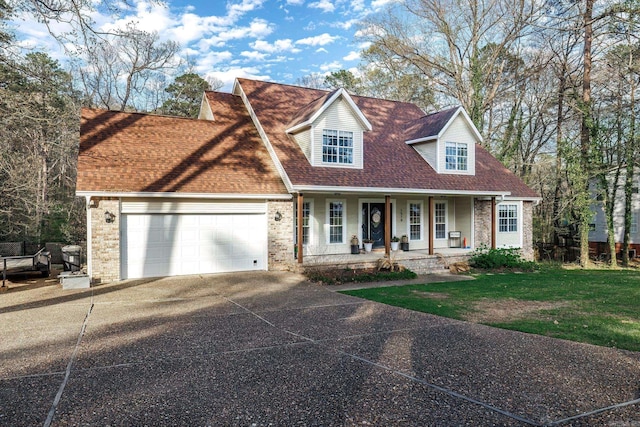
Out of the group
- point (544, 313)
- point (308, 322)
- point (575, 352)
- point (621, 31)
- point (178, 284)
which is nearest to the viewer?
point (575, 352)

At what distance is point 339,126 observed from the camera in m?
15.1

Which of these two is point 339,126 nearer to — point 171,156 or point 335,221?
point 335,221

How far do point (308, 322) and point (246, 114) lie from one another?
1197 cm

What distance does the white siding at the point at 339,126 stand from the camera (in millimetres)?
14711

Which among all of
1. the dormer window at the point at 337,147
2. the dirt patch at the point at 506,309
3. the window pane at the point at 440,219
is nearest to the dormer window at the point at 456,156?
the window pane at the point at 440,219

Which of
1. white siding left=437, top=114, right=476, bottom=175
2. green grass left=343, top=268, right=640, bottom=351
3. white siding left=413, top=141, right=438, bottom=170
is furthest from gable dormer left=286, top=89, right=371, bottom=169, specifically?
green grass left=343, top=268, right=640, bottom=351

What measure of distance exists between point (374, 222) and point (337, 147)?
3.67 metres

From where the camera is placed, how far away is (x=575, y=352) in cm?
→ 561

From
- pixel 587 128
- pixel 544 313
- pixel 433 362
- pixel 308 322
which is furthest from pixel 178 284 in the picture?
pixel 587 128

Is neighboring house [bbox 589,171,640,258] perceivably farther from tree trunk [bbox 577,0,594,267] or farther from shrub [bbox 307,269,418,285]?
shrub [bbox 307,269,418,285]

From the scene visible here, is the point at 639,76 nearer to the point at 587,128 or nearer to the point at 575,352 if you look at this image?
the point at 587,128

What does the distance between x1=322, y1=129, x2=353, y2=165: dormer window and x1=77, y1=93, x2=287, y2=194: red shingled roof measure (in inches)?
82.3

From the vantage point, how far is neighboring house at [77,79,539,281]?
12023 mm

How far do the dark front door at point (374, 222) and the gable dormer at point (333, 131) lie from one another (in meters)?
2.19
